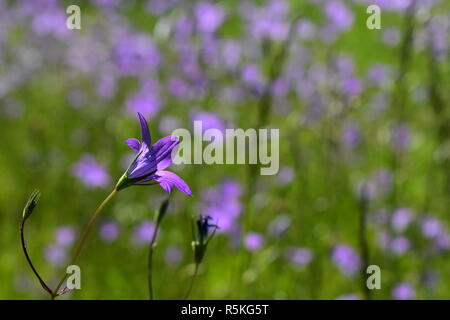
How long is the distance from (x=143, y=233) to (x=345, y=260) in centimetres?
93

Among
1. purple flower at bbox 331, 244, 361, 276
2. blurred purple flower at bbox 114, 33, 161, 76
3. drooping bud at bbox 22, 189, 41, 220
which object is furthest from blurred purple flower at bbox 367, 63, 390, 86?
drooping bud at bbox 22, 189, 41, 220

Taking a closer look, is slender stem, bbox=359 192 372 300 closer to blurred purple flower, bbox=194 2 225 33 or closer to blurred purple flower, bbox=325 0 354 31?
blurred purple flower, bbox=194 2 225 33

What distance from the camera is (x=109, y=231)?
277 centimetres

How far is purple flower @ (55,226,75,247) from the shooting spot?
268 centimetres

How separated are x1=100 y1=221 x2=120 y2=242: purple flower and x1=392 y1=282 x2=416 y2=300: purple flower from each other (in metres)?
1.26

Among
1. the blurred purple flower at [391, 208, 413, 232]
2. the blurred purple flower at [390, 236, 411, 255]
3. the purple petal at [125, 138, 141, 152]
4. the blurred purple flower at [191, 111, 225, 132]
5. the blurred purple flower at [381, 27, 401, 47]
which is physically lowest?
the purple petal at [125, 138, 141, 152]

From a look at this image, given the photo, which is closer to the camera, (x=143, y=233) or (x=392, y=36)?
(x=143, y=233)

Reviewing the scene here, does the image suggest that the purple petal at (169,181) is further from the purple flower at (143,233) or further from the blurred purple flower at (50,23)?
the blurred purple flower at (50,23)

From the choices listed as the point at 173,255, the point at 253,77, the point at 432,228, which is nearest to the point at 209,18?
the point at 253,77

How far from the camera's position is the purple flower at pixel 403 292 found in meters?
1.98

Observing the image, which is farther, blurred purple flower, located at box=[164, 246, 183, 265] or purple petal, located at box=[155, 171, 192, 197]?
blurred purple flower, located at box=[164, 246, 183, 265]

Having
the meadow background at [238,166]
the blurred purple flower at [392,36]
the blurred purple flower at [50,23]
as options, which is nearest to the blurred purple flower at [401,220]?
the meadow background at [238,166]

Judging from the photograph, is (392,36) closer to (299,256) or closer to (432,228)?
(432,228)

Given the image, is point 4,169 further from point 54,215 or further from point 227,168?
point 227,168
